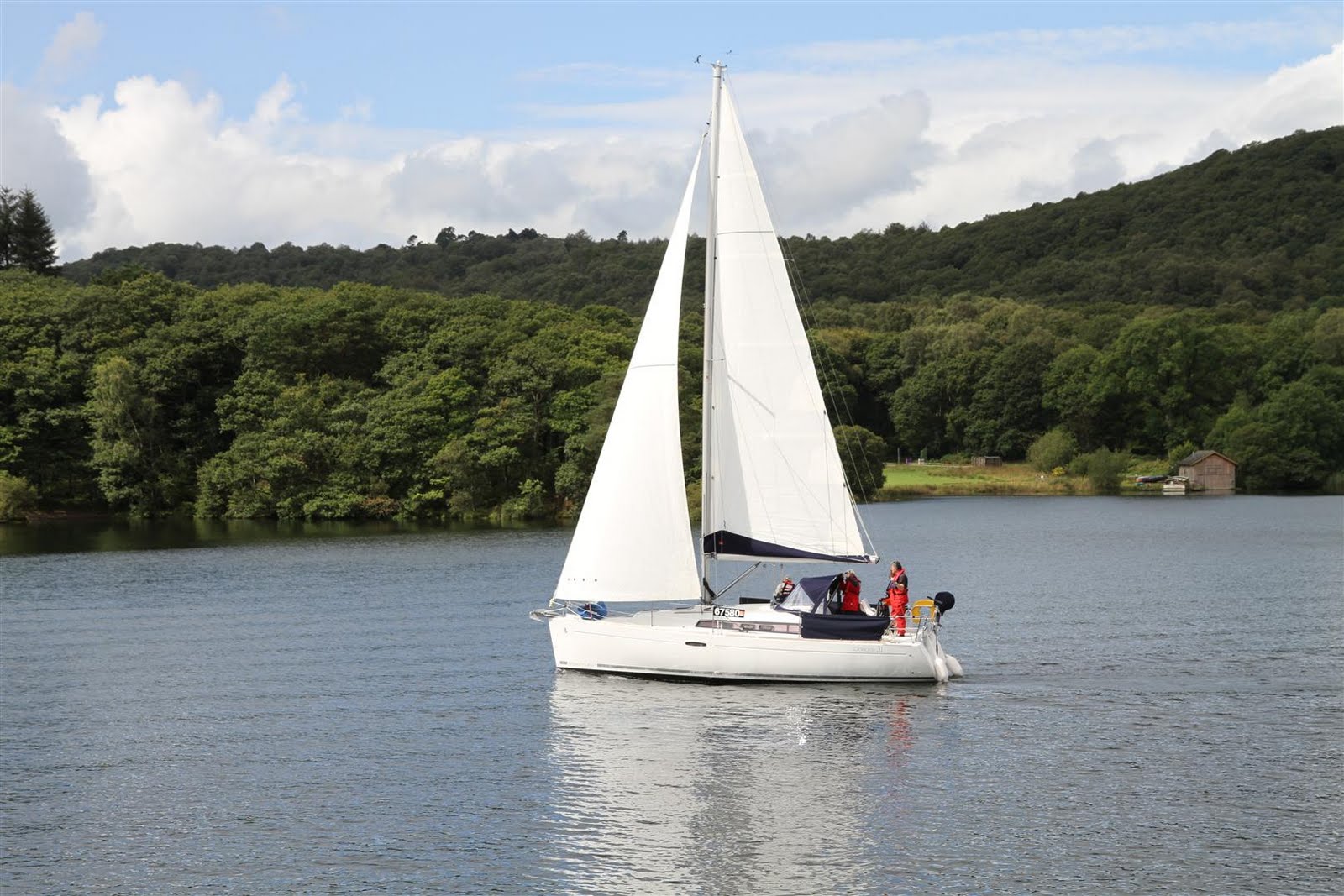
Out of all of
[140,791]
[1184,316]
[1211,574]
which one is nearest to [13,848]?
→ [140,791]

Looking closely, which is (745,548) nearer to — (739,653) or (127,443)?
(739,653)

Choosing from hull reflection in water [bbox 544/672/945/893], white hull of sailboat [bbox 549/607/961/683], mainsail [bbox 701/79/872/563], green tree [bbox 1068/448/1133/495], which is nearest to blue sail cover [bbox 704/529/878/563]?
mainsail [bbox 701/79/872/563]

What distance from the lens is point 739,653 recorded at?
110ft

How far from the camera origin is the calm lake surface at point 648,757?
73.9 feet

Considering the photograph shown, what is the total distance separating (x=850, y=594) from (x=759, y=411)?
4835 mm

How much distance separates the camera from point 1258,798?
25250 mm

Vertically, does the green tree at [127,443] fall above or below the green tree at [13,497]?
above

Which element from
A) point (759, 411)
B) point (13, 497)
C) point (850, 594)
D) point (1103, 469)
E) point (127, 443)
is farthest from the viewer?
point (1103, 469)

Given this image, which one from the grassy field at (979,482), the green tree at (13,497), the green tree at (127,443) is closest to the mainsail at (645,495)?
the green tree at (13,497)

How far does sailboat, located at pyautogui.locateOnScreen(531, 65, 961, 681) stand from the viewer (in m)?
33.9

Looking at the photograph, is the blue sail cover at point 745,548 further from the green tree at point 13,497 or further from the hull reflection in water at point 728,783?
the green tree at point 13,497

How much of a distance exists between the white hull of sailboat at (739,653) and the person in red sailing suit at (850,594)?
1.05 m

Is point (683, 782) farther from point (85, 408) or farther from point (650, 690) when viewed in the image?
point (85, 408)

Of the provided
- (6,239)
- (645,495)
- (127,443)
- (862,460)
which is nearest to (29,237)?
(6,239)
